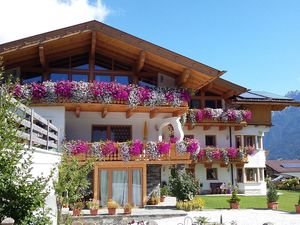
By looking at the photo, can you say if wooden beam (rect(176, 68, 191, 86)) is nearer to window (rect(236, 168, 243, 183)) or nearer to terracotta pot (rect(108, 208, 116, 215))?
terracotta pot (rect(108, 208, 116, 215))

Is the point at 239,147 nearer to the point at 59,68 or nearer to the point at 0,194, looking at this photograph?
the point at 59,68

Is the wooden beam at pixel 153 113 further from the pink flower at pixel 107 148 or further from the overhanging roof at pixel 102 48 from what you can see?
the pink flower at pixel 107 148

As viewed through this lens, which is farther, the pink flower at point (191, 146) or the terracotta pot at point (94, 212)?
the pink flower at point (191, 146)

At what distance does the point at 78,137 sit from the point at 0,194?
55.0 feet

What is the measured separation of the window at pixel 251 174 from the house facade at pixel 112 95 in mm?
→ 14832

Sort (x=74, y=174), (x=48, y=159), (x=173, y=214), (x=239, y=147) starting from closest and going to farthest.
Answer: (x=48, y=159) → (x=74, y=174) → (x=173, y=214) → (x=239, y=147)

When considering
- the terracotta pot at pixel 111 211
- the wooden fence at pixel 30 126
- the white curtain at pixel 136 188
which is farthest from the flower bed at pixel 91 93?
the terracotta pot at pixel 111 211

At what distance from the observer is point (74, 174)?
1266cm

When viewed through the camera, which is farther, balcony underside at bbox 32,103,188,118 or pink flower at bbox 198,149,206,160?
pink flower at bbox 198,149,206,160

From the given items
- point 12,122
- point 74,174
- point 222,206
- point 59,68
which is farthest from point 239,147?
point 12,122

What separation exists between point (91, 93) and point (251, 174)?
20.8 metres

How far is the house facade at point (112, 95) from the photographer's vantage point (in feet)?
65.7

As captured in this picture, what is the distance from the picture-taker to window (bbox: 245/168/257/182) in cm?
3599

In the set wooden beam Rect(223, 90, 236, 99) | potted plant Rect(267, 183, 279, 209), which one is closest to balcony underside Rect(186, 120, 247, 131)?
wooden beam Rect(223, 90, 236, 99)
